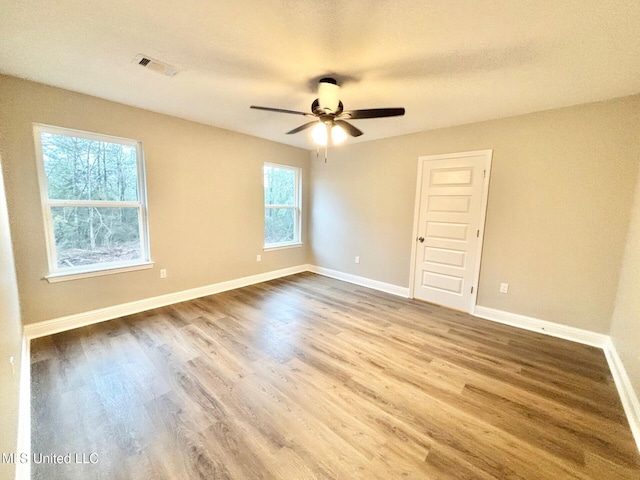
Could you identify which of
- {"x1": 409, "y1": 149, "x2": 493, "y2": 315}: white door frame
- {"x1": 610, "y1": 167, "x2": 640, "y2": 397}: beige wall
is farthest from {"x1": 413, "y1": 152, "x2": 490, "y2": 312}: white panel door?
{"x1": 610, "y1": 167, "x2": 640, "y2": 397}: beige wall

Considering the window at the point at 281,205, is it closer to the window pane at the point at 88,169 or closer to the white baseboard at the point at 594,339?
the window pane at the point at 88,169

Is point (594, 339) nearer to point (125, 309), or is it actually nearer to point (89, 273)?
point (125, 309)

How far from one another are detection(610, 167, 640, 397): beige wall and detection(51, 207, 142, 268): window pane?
15.8 ft

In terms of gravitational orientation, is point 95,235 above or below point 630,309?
above

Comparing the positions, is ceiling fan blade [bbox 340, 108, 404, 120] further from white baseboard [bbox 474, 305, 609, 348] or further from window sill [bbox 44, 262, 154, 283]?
window sill [bbox 44, 262, 154, 283]

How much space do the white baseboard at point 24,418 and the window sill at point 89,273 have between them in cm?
71

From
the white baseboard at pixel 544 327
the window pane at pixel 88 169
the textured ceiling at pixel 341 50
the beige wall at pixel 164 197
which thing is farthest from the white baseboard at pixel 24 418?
the white baseboard at pixel 544 327

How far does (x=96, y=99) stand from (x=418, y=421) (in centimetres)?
415

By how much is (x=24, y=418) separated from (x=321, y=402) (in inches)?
70.3

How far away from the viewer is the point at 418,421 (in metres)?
1.65

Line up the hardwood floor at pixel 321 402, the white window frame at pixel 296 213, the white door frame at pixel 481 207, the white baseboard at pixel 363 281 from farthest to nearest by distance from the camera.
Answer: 1. the white window frame at pixel 296 213
2. the white baseboard at pixel 363 281
3. the white door frame at pixel 481 207
4. the hardwood floor at pixel 321 402

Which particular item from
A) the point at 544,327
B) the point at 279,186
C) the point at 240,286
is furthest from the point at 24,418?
the point at 544,327

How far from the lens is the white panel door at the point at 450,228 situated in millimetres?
3217

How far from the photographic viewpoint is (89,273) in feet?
9.07
